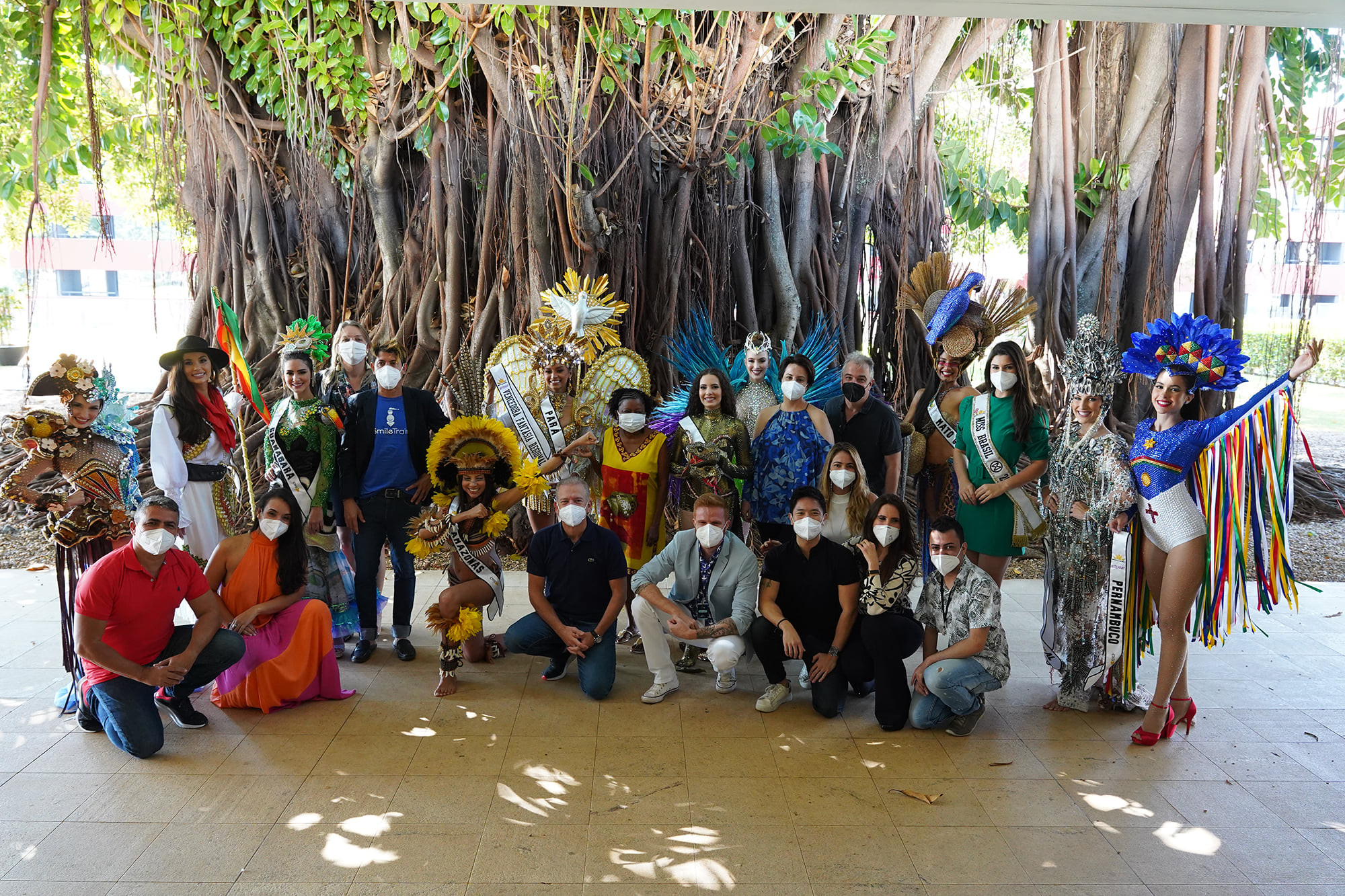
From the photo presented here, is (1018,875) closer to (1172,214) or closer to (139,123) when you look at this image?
(1172,214)

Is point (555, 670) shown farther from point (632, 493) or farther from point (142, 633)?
point (142, 633)

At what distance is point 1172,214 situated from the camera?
5906mm

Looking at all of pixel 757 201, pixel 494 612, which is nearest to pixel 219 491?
pixel 494 612

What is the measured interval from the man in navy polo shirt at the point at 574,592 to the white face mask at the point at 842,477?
0.86 m

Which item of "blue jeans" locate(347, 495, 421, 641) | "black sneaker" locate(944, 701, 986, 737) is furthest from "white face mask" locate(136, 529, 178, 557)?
"black sneaker" locate(944, 701, 986, 737)

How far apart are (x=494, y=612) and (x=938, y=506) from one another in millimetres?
1983

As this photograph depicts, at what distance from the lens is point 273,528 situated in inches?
133

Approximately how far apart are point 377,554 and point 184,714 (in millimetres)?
926

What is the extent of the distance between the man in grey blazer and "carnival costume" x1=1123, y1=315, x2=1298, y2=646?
144cm

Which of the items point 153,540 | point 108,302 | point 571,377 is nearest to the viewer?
point 153,540

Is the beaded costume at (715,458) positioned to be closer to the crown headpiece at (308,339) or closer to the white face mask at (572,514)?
the white face mask at (572,514)

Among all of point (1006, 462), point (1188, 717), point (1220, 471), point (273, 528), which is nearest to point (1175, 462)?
point (1220, 471)

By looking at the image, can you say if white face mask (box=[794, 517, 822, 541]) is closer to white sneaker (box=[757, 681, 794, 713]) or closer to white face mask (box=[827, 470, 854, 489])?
white face mask (box=[827, 470, 854, 489])

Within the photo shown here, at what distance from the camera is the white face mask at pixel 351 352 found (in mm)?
4094
